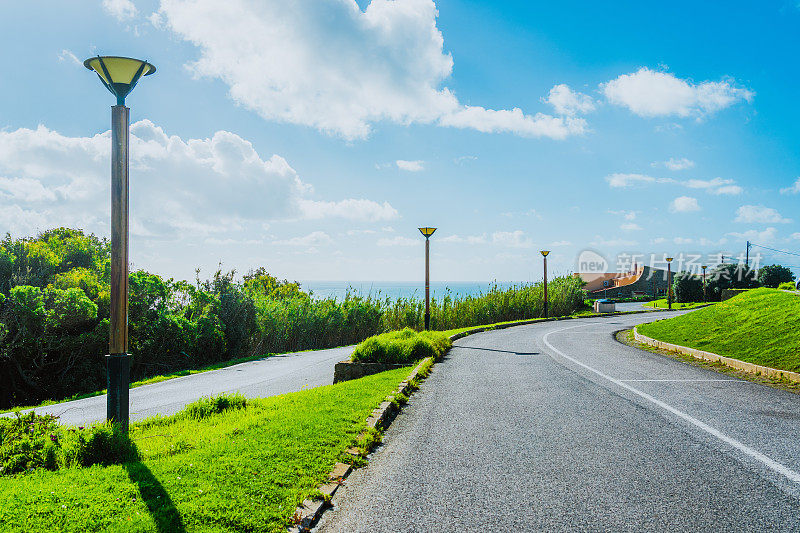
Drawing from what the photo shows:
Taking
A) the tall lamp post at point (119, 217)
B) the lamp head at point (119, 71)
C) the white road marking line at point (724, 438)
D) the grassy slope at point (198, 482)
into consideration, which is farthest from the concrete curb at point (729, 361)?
the lamp head at point (119, 71)

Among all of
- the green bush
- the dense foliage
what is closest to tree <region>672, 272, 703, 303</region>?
the dense foliage

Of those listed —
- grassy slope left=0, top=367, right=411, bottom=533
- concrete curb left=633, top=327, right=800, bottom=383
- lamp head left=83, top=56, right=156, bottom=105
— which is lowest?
concrete curb left=633, top=327, right=800, bottom=383

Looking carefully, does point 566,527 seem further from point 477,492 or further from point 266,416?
point 266,416

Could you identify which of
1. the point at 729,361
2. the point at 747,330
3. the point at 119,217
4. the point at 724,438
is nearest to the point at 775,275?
the point at 747,330

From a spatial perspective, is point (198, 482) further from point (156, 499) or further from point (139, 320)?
point (139, 320)

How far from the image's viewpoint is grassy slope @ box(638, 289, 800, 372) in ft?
36.0

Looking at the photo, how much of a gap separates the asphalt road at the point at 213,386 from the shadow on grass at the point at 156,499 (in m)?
5.11

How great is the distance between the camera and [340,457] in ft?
16.3

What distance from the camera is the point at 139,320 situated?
18156mm

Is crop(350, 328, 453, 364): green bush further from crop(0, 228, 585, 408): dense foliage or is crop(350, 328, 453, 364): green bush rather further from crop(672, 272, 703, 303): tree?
crop(672, 272, 703, 303): tree

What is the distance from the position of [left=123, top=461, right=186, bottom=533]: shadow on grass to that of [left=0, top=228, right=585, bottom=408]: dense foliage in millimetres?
13910

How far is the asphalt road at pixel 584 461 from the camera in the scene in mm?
3756

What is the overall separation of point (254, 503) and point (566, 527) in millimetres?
2292

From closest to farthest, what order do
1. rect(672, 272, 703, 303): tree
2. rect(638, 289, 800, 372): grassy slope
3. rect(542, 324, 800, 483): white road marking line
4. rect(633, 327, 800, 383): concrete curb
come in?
rect(542, 324, 800, 483): white road marking line, rect(633, 327, 800, 383): concrete curb, rect(638, 289, 800, 372): grassy slope, rect(672, 272, 703, 303): tree
